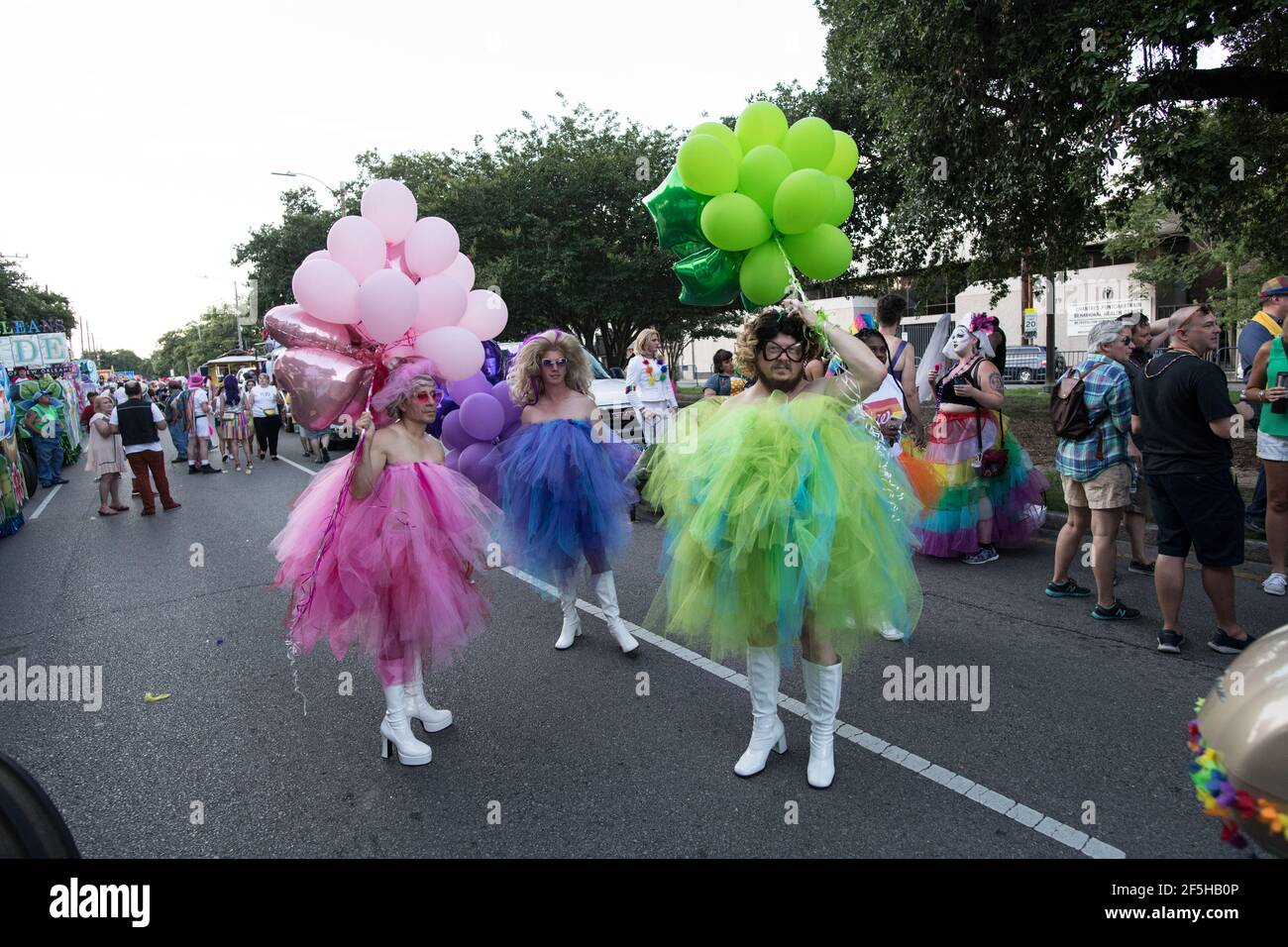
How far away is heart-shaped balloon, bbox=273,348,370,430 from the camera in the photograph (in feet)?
10.5

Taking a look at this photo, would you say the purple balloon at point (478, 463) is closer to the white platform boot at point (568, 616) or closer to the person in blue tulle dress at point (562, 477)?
the person in blue tulle dress at point (562, 477)

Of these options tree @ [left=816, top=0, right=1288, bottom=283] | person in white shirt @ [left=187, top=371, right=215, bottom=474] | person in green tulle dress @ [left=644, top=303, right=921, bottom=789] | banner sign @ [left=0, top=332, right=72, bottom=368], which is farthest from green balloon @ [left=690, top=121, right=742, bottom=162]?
banner sign @ [left=0, top=332, right=72, bottom=368]

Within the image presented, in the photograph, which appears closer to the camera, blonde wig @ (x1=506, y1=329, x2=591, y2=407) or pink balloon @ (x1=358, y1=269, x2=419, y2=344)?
pink balloon @ (x1=358, y1=269, x2=419, y2=344)

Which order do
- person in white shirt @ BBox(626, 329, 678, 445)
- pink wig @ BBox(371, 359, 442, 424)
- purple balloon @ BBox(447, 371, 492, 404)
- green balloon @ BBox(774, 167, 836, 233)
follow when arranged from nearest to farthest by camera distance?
green balloon @ BBox(774, 167, 836, 233)
pink wig @ BBox(371, 359, 442, 424)
purple balloon @ BBox(447, 371, 492, 404)
person in white shirt @ BBox(626, 329, 678, 445)

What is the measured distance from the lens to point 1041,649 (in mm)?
4613

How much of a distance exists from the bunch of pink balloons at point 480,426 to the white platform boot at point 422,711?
4.43 feet

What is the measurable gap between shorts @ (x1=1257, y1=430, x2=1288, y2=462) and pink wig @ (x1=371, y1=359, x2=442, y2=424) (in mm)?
5573

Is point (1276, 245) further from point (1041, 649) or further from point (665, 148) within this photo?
point (665, 148)

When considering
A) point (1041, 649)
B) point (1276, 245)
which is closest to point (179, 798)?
point (1041, 649)

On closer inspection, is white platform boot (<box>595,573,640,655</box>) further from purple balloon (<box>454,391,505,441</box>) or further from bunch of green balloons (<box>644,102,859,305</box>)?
bunch of green balloons (<box>644,102,859,305</box>)

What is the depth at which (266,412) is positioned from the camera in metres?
16.6

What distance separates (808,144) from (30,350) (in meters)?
23.1
